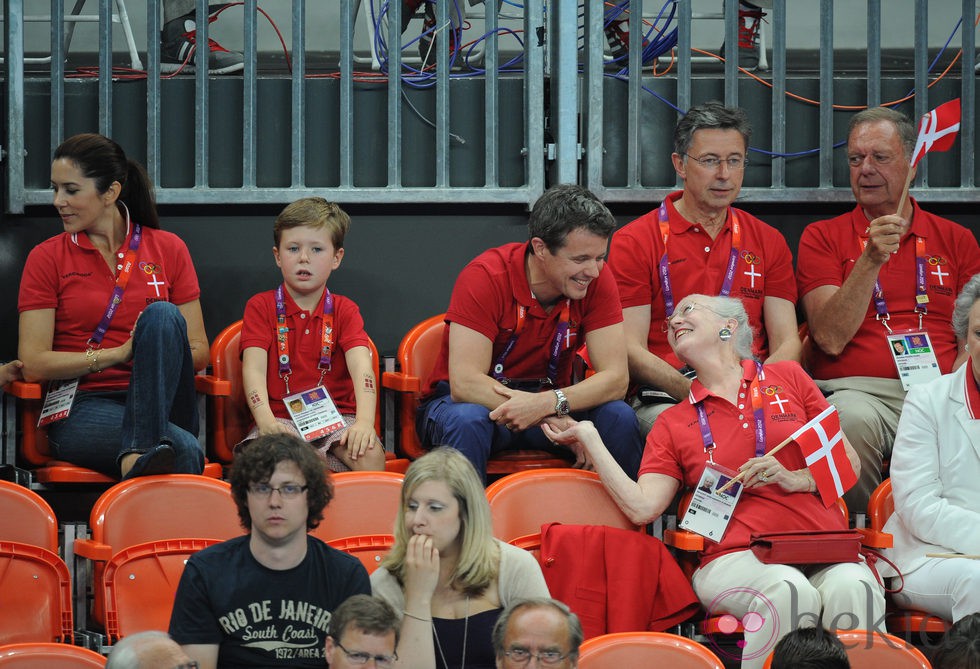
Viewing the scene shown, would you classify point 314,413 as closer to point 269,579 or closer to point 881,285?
point 269,579

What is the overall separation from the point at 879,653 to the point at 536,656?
0.89 meters

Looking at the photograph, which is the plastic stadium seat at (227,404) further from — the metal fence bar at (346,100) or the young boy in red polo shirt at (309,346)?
the metal fence bar at (346,100)

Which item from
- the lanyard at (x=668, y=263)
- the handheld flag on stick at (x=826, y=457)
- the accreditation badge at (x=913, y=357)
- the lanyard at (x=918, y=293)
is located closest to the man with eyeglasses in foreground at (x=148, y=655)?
the handheld flag on stick at (x=826, y=457)

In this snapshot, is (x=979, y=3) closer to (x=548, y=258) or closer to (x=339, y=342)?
(x=548, y=258)

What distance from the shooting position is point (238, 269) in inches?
182

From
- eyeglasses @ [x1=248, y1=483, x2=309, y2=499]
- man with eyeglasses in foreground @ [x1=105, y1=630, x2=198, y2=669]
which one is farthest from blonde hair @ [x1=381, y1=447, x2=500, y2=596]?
man with eyeglasses in foreground @ [x1=105, y1=630, x2=198, y2=669]

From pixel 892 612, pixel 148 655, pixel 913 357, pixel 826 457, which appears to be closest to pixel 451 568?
pixel 148 655

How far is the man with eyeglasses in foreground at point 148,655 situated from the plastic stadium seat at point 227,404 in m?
1.64

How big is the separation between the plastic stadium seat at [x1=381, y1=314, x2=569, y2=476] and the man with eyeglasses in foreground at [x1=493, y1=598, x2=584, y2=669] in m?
1.29

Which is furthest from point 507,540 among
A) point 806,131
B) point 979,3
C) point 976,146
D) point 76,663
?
point 979,3

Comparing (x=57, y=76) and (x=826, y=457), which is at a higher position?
(x=57, y=76)

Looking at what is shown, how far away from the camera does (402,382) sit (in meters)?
3.94

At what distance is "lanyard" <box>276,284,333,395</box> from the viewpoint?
3873mm

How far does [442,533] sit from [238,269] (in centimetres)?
219
